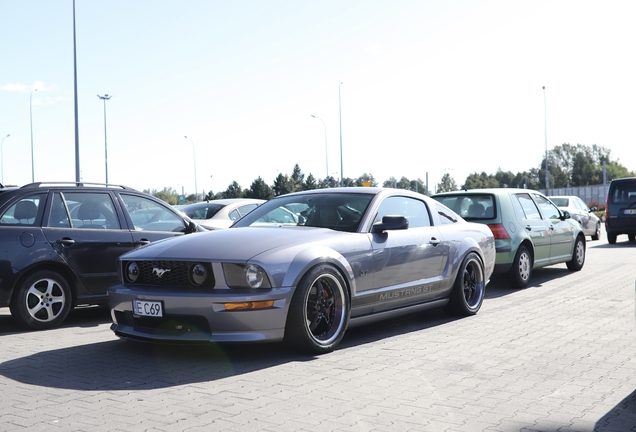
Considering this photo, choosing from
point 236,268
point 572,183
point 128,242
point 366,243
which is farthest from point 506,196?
point 572,183

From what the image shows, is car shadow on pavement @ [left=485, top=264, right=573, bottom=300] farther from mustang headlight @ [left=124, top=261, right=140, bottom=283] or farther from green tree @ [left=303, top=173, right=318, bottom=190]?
green tree @ [left=303, top=173, right=318, bottom=190]

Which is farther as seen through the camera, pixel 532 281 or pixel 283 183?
pixel 283 183

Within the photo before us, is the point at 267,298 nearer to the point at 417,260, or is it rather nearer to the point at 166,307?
the point at 166,307

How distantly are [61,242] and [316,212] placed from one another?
2906mm

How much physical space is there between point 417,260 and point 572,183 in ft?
493

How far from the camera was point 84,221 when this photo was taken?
816 cm

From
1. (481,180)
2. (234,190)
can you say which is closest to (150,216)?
(234,190)

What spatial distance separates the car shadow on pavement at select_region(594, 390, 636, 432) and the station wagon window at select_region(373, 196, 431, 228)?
10.1 feet

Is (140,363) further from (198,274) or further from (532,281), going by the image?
(532,281)

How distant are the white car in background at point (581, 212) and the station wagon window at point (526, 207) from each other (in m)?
9.80

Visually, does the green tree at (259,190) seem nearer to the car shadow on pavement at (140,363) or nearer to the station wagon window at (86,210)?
the station wagon window at (86,210)

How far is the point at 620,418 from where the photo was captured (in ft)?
14.0

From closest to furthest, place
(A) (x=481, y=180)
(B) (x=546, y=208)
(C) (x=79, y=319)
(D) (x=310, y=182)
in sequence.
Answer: (C) (x=79, y=319) < (B) (x=546, y=208) < (D) (x=310, y=182) < (A) (x=481, y=180)

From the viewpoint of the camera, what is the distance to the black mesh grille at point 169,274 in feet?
18.8
